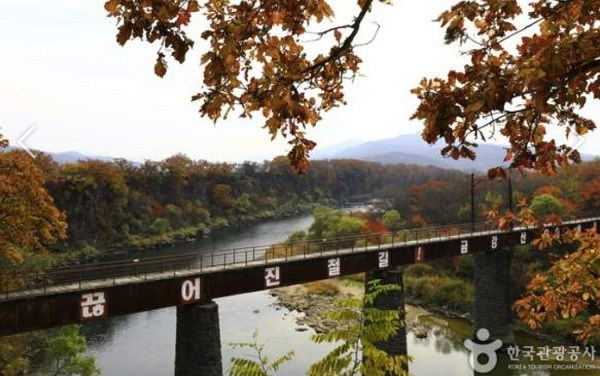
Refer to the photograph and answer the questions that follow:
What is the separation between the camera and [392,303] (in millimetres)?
19766

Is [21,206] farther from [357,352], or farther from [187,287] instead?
A: [357,352]

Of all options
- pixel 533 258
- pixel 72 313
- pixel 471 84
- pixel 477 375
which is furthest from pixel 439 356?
pixel 471 84

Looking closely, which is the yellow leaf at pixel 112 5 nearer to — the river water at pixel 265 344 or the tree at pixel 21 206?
the tree at pixel 21 206

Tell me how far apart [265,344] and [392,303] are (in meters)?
8.21

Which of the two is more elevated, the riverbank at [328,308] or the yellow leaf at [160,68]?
the yellow leaf at [160,68]

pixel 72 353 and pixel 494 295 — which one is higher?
pixel 72 353

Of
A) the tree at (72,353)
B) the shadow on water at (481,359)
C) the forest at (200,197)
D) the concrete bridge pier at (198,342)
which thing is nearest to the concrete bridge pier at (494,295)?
the shadow on water at (481,359)

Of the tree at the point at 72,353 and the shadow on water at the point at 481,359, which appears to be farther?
the shadow on water at the point at 481,359

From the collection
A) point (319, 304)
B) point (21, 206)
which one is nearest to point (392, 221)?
point (319, 304)

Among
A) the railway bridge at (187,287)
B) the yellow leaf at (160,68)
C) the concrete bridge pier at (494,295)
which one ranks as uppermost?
the yellow leaf at (160,68)

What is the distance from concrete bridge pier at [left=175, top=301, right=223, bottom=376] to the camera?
50.0 ft

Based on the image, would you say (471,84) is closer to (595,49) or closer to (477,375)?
(595,49)

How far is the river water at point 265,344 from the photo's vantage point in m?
23.2

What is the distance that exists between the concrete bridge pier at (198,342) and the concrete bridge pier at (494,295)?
662 inches
